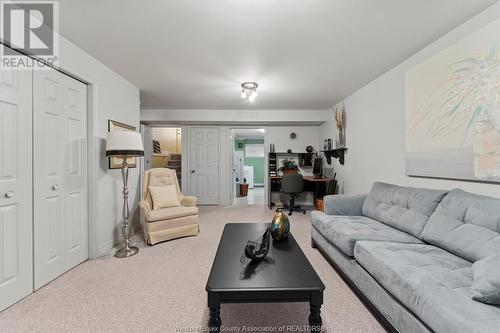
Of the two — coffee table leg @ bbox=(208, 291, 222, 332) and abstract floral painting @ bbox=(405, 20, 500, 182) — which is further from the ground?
abstract floral painting @ bbox=(405, 20, 500, 182)

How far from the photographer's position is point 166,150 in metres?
6.89

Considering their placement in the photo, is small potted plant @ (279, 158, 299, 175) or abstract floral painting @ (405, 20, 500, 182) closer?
abstract floral painting @ (405, 20, 500, 182)

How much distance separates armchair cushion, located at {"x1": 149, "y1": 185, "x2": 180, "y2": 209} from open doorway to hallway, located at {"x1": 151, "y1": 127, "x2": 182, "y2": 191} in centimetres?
267

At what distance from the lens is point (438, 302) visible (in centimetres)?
109

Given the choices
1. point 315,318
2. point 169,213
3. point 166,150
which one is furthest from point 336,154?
point 166,150

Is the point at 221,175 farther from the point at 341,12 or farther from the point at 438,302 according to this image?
the point at 438,302

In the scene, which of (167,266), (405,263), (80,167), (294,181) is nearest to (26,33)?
(80,167)

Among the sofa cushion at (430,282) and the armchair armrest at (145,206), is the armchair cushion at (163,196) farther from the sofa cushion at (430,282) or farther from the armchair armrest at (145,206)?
the sofa cushion at (430,282)

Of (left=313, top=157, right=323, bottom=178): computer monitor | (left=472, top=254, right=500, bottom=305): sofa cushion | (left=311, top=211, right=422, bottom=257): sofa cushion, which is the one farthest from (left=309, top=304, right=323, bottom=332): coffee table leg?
(left=313, top=157, right=323, bottom=178): computer monitor

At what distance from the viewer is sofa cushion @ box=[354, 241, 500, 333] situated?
98 centimetres

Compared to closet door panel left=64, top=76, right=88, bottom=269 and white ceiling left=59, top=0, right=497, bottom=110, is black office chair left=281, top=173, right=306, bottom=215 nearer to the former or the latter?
white ceiling left=59, top=0, right=497, bottom=110

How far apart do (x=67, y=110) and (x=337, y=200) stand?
3.15 m

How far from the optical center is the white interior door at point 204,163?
19.4 ft

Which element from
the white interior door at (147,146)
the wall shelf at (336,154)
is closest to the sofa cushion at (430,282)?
the wall shelf at (336,154)
